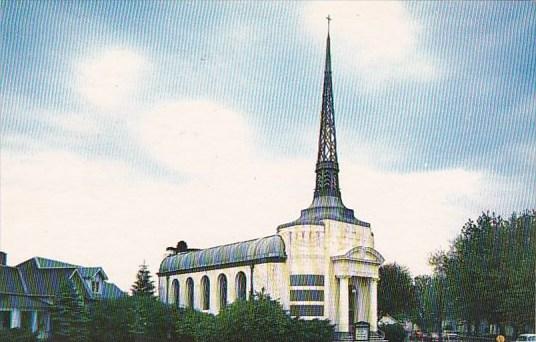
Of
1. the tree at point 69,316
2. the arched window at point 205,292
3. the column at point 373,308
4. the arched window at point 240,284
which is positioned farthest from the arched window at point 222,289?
the tree at point 69,316

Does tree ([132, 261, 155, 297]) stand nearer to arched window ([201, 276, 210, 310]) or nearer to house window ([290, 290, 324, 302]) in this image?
arched window ([201, 276, 210, 310])

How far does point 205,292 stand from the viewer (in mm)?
61969

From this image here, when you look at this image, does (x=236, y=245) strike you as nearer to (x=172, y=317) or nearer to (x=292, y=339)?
(x=172, y=317)

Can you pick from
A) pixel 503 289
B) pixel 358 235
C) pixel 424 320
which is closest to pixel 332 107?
pixel 358 235

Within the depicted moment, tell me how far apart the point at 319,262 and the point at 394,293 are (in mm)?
25040

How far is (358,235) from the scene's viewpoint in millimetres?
52781

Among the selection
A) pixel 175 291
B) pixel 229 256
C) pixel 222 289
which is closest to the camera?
pixel 229 256

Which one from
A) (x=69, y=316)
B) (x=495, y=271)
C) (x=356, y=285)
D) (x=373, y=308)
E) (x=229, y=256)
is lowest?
(x=69, y=316)

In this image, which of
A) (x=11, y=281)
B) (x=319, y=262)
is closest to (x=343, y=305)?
(x=319, y=262)

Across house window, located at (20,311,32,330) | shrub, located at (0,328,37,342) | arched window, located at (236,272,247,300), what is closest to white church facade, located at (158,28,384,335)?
arched window, located at (236,272,247,300)

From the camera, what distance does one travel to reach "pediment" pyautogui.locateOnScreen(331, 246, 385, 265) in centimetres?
4998

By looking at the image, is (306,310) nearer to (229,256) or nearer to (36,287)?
(229,256)

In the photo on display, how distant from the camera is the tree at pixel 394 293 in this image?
71562 mm

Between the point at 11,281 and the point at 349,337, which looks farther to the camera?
the point at 349,337
